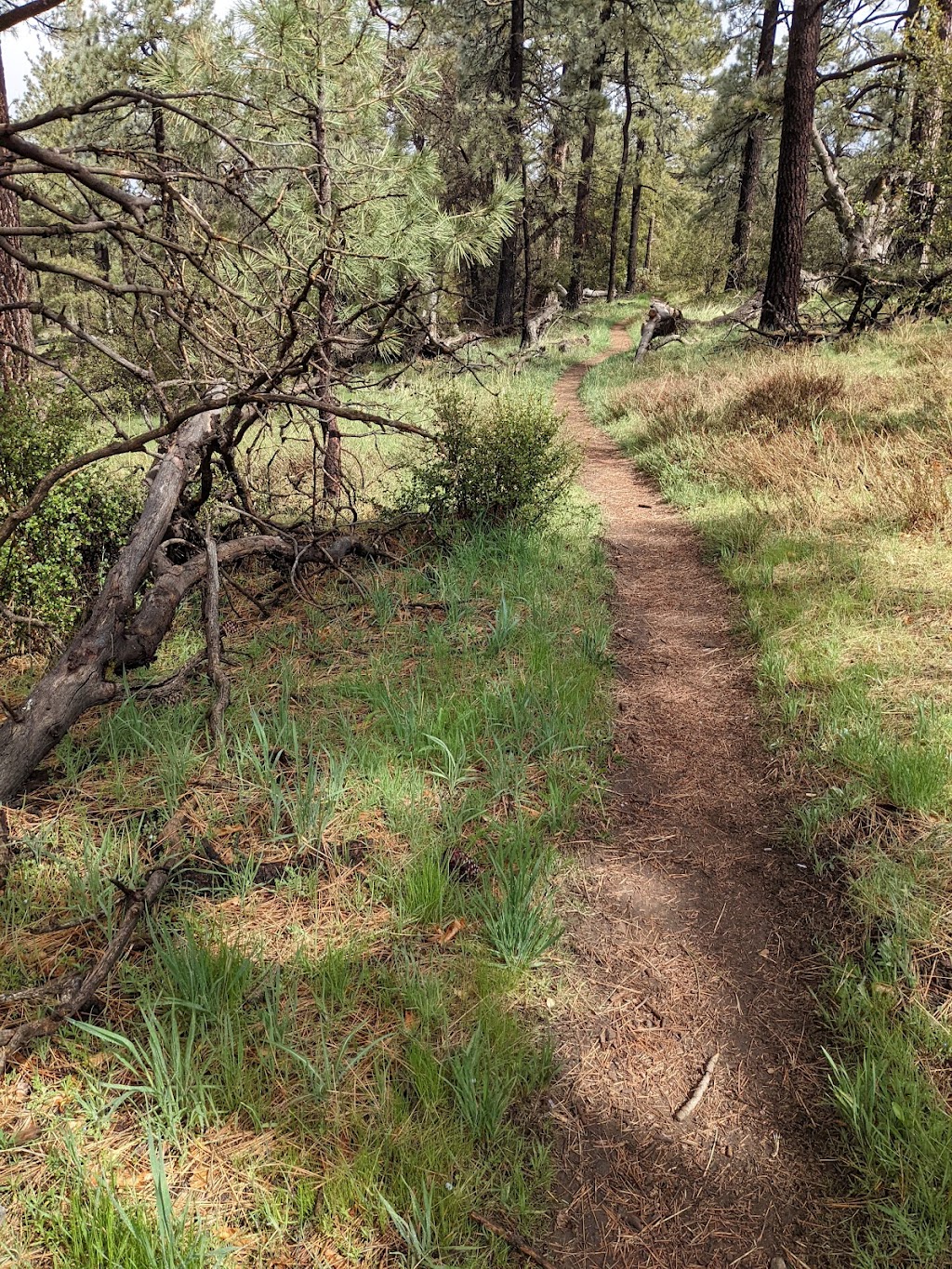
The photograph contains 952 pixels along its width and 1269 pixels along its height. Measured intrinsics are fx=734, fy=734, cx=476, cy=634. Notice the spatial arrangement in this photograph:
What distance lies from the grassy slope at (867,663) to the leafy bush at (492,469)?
141cm

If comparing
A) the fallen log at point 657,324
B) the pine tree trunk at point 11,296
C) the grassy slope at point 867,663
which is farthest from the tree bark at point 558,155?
the pine tree trunk at point 11,296

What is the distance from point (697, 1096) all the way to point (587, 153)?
24.4 meters

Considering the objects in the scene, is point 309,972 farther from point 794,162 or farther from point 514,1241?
point 794,162

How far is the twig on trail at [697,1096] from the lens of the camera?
1.88 m

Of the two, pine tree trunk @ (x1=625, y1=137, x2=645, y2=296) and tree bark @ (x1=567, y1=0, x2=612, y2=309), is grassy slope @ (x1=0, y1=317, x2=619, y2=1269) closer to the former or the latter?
tree bark @ (x1=567, y1=0, x2=612, y2=309)

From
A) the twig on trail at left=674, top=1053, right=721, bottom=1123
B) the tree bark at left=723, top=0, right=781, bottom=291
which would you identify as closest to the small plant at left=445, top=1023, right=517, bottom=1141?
the twig on trail at left=674, top=1053, right=721, bottom=1123

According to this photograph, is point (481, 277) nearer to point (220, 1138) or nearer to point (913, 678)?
point (913, 678)

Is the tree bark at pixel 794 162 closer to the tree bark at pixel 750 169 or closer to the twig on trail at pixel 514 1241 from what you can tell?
the tree bark at pixel 750 169

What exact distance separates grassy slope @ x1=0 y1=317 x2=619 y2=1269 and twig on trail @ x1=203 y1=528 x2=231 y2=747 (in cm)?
8

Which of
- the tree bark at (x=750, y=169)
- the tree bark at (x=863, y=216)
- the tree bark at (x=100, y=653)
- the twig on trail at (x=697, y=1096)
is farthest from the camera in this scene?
the tree bark at (x=750, y=169)

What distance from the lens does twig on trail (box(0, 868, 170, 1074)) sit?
5.72 ft

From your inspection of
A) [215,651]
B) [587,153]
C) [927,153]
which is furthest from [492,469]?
[587,153]

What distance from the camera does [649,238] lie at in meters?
40.6

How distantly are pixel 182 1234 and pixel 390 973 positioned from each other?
0.76 meters
